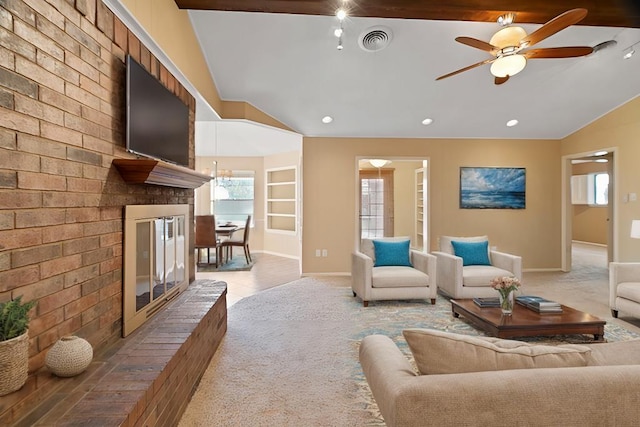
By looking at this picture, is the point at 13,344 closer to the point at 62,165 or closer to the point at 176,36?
the point at 62,165

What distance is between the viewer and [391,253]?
468 centimetres

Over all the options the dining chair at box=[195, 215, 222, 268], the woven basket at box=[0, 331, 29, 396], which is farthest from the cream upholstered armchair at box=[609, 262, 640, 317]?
the dining chair at box=[195, 215, 222, 268]

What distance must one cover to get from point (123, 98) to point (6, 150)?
1002 mm

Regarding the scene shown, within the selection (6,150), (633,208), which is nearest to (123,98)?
(6,150)

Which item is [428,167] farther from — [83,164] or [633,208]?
[83,164]

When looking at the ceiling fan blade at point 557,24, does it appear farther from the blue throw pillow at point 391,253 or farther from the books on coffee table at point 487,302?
the blue throw pillow at point 391,253

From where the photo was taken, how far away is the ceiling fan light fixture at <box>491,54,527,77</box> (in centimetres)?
300

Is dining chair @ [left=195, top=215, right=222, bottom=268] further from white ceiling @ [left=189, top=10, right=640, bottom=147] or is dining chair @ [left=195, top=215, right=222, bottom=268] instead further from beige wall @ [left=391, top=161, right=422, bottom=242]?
beige wall @ [left=391, top=161, right=422, bottom=242]

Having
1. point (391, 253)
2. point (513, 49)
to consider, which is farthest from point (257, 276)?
point (513, 49)

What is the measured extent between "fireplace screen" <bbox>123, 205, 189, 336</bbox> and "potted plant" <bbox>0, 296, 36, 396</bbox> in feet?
2.76

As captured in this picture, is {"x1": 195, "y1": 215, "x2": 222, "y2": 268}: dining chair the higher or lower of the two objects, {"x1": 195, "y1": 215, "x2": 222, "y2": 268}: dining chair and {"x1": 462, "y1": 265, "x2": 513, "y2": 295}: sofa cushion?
the higher

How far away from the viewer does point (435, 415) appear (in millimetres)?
1085

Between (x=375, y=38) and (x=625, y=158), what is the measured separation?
4.43 m

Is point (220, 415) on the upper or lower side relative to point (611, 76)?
lower
